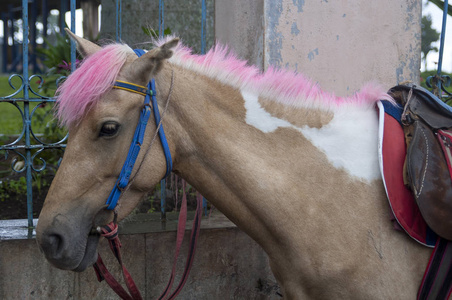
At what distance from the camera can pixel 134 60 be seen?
6.09ft

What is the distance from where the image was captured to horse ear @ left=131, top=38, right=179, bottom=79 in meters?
1.76

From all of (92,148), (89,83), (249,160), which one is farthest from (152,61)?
(249,160)

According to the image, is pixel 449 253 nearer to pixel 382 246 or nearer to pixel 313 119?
pixel 382 246

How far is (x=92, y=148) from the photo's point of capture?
6.01ft

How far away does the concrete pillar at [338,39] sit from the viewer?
306 cm

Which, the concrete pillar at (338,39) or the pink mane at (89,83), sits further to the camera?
the concrete pillar at (338,39)

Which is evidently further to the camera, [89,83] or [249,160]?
[249,160]

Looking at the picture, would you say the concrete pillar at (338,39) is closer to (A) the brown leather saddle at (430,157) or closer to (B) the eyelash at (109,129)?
(A) the brown leather saddle at (430,157)

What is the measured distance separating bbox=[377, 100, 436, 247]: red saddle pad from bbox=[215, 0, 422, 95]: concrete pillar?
1.25 metres

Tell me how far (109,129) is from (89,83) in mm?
201

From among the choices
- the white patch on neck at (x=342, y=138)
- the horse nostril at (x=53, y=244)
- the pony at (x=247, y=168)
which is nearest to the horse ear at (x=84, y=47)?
the pony at (x=247, y=168)

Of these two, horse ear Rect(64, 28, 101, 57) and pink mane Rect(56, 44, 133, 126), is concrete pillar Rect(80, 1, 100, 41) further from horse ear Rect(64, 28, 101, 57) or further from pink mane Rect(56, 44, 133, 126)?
pink mane Rect(56, 44, 133, 126)

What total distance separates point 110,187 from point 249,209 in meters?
0.60

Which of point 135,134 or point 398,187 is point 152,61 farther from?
point 398,187
